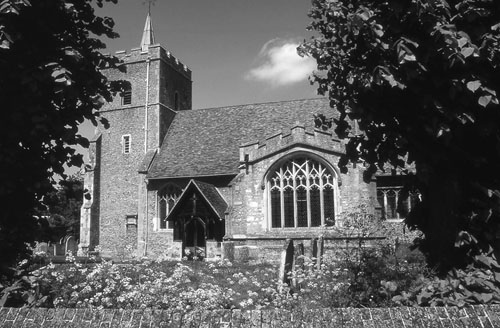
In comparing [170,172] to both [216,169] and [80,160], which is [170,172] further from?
[80,160]

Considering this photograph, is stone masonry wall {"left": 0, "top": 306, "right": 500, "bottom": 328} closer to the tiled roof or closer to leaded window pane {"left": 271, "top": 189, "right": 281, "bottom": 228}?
leaded window pane {"left": 271, "top": 189, "right": 281, "bottom": 228}

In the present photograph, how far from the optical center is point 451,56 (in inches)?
188

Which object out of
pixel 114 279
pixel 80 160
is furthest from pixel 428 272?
pixel 80 160

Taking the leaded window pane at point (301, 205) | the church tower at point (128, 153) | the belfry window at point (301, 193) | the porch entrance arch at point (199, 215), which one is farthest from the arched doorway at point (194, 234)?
the leaded window pane at point (301, 205)

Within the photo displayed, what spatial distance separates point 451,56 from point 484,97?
0.55m

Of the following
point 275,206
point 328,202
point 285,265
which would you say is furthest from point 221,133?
point 285,265

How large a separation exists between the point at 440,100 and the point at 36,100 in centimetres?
481

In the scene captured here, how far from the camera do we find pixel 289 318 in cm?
341

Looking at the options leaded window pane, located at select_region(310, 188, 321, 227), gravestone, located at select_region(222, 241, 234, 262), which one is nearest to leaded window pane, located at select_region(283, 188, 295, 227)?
leaded window pane, located at select_region(310, 188, 321, 227)

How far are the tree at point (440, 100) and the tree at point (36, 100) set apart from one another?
11.0ft

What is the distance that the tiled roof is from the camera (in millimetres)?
26156

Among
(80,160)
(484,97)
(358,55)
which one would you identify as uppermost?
(358,55)

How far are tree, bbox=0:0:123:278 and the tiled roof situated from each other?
18695 mm

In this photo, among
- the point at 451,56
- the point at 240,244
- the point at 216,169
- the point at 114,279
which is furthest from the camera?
the point at 216,169
